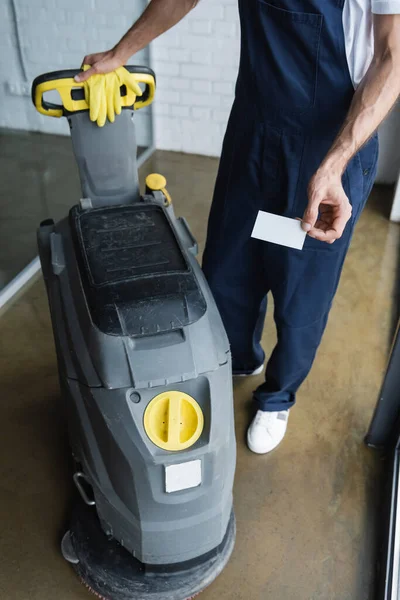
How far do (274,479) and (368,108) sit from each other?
37.5 inches

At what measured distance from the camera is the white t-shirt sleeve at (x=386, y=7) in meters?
0.85

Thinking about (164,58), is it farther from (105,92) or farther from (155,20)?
(105,92)

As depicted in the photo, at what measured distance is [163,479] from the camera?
2.99 ft

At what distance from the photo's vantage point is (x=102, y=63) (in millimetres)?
1194

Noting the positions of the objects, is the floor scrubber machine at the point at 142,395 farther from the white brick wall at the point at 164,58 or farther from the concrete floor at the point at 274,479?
the white brick wall at the point at 164,58

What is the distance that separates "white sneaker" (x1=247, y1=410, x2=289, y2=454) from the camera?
4.88 feet

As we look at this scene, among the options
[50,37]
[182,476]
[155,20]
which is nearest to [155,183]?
[155,20]

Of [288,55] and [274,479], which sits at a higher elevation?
[288,55]

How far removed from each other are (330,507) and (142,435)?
70cm

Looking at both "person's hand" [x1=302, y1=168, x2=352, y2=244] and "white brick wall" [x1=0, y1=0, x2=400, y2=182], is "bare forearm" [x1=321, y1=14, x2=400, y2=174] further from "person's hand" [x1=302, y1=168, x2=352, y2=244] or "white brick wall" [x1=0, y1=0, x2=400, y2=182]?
"white brick wall" [x1=0, y1=0, x2=400, y2=182]

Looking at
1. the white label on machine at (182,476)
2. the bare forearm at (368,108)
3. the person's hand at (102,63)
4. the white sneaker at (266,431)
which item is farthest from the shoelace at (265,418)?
the person's hand at (102,63)

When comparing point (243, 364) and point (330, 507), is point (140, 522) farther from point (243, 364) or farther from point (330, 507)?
point (243, 364)

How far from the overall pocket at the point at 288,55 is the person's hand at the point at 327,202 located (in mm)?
228

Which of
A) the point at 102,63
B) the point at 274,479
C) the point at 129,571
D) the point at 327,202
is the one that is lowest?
the point at 274,479
